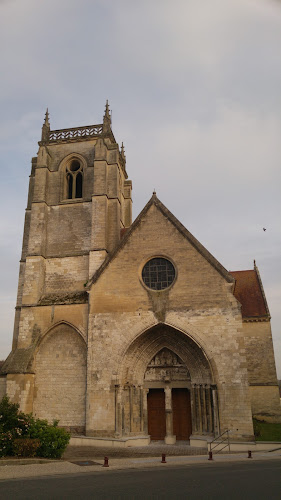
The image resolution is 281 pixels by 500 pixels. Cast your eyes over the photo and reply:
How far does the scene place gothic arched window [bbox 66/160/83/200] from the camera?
21203mm

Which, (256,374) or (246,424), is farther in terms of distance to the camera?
(256,374)

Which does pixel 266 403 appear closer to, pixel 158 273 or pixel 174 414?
pixel 174 414

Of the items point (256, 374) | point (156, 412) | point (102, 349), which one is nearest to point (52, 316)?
point (102, 349)

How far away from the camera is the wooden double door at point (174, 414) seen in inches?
619

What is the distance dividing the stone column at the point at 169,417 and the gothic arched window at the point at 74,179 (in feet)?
37.0

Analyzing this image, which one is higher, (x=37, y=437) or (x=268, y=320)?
(x=268, y=320)

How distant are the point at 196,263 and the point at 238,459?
7502 mm

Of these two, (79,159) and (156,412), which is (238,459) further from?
(79,159)

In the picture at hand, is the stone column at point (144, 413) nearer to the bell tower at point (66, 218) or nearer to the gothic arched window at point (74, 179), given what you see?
the bell tower at point (66, 218)

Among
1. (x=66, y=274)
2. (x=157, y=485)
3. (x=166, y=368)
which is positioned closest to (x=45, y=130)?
(x=66, y=274)

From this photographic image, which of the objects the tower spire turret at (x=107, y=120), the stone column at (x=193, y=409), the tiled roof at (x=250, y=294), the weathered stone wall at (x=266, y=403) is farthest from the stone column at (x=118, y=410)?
the tower spire turret at (x=107, y=120)

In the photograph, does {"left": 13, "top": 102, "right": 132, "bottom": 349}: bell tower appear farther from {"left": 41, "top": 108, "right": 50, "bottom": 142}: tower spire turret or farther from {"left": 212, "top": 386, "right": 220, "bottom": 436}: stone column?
{"left": 212, "top": 386, "right": 220, "bottom": 436}: stone column

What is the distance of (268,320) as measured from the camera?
68.8ft

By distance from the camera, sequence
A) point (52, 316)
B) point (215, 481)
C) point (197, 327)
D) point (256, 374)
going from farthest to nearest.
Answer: point (256, 374), point (52, 316), point (197, 327), point (215, 481)
